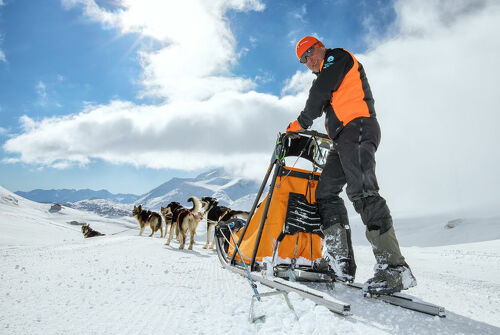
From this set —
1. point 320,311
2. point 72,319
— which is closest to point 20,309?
point 72,319

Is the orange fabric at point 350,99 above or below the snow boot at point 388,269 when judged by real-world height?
above

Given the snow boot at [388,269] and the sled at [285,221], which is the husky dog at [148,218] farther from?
the snow boot at [388,269]

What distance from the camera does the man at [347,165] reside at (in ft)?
6.26

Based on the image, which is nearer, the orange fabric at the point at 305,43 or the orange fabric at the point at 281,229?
the orange fabric at the point at 305,43

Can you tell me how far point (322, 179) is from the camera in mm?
2473

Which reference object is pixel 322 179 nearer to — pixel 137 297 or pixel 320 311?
pixel 320 311

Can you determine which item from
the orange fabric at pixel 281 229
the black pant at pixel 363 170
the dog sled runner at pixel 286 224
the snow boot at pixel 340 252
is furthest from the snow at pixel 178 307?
the black pant at pixel 363 170

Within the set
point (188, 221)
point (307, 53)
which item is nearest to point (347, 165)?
point (307, 53)

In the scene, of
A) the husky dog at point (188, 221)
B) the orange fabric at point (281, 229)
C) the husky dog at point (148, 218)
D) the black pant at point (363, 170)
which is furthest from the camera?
the husky dog at point (148, 218)

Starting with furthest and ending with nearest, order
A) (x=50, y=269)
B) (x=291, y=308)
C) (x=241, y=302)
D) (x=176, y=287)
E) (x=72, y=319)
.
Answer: (x=50, y=269) → (x=176, y=287) → (x=241, y=302) → (x=291, y=308) → (x=72, y=319)

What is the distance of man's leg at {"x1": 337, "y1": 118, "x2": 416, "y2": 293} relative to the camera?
6.07 ft

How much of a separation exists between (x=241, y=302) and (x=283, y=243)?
91cm

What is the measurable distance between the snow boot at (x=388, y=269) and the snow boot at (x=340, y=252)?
31 centimetres

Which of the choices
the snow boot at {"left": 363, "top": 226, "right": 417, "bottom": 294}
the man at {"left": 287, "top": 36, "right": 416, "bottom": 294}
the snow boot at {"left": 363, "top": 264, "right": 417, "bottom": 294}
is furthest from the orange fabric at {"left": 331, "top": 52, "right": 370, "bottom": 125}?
the snow boot at {"left": 363, "top": 264, "right": 417, "bottom": 294}
